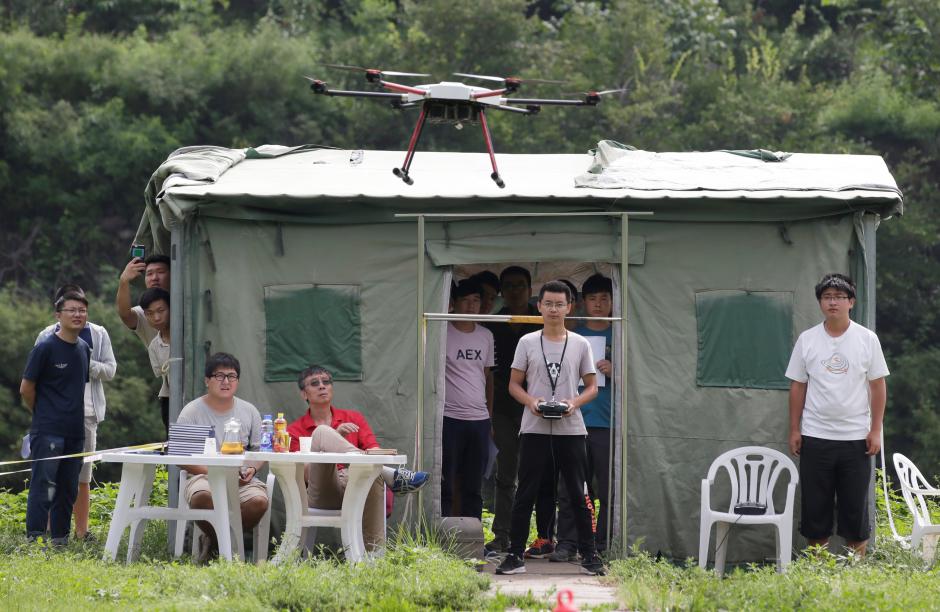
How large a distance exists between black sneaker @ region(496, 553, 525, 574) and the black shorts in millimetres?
1445

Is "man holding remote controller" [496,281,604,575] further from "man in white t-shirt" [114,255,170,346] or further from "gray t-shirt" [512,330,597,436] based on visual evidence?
"man in white t-shirt" [114,255,170,346]

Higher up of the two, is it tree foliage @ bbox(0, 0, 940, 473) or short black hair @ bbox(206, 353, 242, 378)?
tree foliage @ bbox(0, 0, 940, 473)

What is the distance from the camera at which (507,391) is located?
9.07 meters

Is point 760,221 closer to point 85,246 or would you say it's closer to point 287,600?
point 287,600

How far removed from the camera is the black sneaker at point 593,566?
25.3 ft

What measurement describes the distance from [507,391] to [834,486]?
82.6 inches

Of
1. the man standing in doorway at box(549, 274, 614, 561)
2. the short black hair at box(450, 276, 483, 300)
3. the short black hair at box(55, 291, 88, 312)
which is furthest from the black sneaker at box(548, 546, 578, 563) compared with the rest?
the short black hair at box(55, 291, 88, 312)

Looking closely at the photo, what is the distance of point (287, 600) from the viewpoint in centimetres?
622

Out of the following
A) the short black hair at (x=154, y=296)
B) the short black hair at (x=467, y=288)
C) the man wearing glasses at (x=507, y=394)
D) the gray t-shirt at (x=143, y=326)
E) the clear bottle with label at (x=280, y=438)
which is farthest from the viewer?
the man wearing glasses at (x=507, y=394)

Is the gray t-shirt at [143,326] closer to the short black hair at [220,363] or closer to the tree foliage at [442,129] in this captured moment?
the short black hair at [220,363]

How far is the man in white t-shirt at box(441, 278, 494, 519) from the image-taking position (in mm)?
8398

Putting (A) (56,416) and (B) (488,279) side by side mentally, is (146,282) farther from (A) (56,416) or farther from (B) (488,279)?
(B) (488,279)

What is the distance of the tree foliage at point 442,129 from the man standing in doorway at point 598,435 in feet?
42.2

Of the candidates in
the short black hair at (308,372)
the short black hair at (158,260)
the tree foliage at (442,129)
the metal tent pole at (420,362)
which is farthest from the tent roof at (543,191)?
the tree foliage at (442,129)
